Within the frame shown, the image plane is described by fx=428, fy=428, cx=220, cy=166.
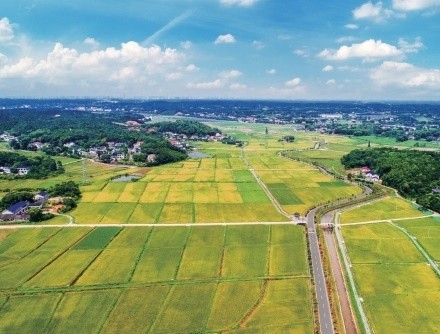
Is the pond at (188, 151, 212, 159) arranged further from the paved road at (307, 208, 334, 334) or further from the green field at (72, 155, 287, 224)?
the paved road at (307, 208, 334, 334)

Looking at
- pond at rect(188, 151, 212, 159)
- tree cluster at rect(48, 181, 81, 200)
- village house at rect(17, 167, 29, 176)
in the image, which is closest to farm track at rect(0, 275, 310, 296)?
tree cluster at rect(48, 181, 81, 200)

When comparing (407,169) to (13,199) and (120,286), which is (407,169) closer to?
(120,286)

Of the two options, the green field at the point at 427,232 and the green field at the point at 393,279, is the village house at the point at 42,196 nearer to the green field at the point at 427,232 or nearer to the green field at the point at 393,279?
the green field at the point at 393,279

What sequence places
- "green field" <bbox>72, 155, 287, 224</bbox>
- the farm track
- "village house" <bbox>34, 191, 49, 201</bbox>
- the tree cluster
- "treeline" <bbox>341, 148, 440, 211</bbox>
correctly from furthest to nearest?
"treeline" <bbox>341, 148, 440, 211</bbox>, the tree cluster, "village house" <bbox>34, 191, 49, 201</bbox>, "green field" <bbox>72, 155, 287, 224</bbox>, the farm track

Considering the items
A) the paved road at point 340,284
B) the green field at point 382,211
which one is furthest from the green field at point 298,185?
the paved road at point 340,284

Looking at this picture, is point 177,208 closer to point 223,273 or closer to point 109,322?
point 223,273

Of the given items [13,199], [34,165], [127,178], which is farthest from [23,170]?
[13,199]

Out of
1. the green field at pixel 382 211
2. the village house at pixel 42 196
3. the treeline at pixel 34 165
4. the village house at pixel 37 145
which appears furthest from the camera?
the village house at pixel 37 145
